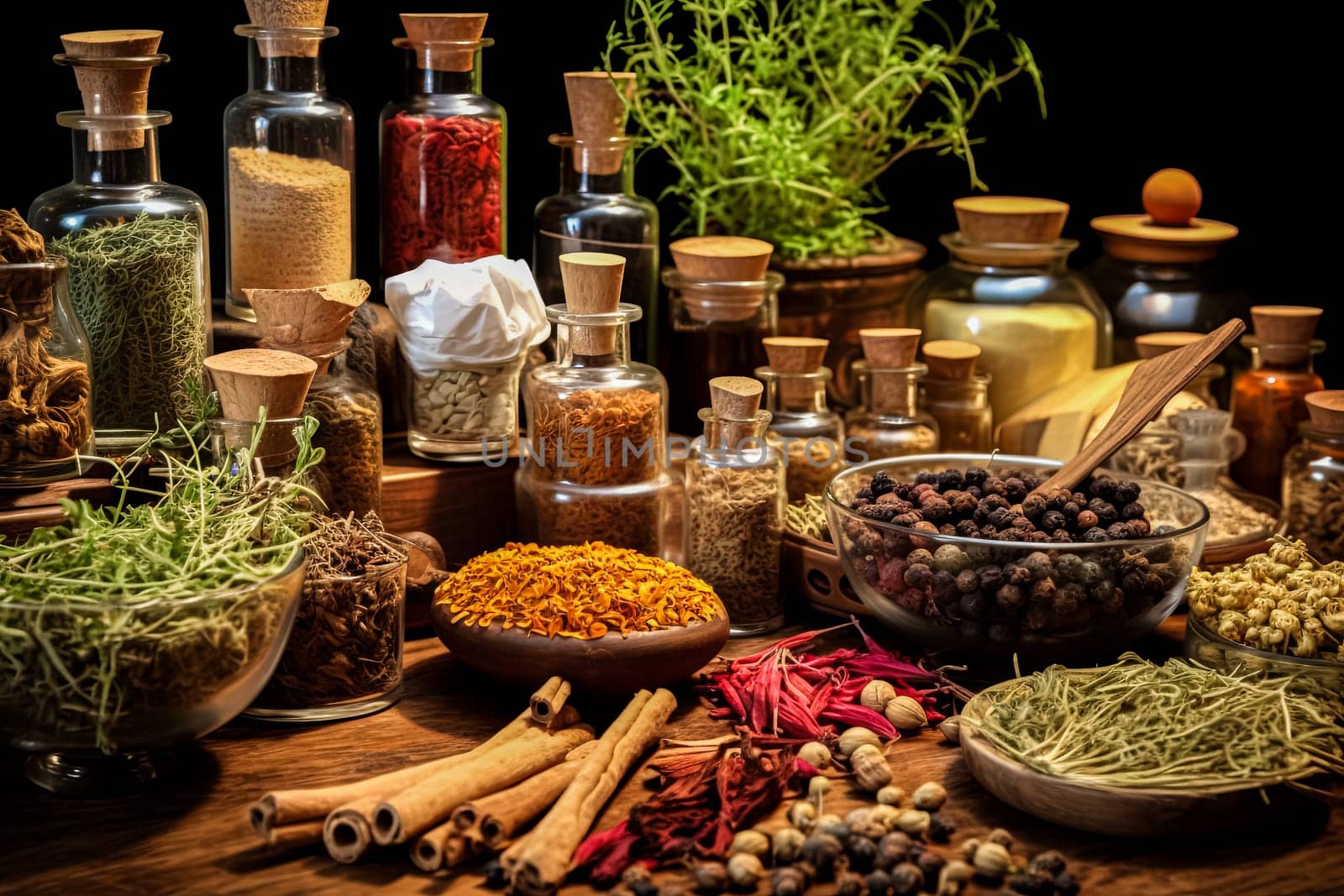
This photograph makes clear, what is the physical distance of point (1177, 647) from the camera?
5.75 feet

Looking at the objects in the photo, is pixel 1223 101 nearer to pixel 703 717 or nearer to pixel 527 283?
pixel 527 283

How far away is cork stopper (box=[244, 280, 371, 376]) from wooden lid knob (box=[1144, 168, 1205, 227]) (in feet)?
3.93

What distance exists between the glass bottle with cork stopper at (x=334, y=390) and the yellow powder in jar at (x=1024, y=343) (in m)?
0.85

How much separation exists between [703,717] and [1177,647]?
0.57 metres

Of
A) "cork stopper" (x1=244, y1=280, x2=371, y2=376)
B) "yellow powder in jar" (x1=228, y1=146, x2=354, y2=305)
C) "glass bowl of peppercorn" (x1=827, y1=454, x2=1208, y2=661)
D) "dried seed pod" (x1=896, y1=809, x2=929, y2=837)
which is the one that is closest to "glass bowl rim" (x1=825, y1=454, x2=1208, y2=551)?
"glass bowl of peppercorn" (x1=827, y1=454, x2=1208, y2=661)

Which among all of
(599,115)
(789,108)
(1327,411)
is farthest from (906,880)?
(789,108)

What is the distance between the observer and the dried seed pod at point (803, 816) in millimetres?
1312

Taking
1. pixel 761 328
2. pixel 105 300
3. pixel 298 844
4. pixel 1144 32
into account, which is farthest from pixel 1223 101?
pixel 298 844

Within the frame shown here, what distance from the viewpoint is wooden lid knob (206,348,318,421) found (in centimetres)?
148

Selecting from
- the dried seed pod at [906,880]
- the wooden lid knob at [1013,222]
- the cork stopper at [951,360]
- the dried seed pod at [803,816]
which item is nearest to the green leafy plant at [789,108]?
the wooden lid knob at [1013,222]

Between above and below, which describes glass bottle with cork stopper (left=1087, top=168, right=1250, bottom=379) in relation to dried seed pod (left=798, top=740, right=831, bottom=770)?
above

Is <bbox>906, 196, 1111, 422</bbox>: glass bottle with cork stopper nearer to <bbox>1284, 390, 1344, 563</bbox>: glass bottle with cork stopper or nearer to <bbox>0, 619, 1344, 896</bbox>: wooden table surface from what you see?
<bbox>1284, 390, 1344, 563</bbox>: glass bottle with cork stopper

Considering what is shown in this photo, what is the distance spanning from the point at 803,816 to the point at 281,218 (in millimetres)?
914

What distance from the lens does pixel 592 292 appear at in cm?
170
